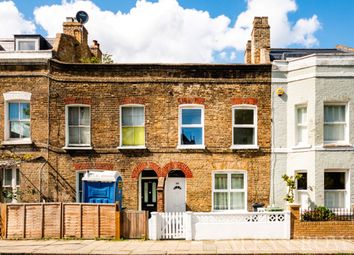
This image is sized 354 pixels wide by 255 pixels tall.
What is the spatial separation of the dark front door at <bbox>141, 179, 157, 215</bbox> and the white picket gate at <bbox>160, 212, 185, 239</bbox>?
13.9 feet

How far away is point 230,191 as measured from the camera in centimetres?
1995

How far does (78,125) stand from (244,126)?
7.92 m

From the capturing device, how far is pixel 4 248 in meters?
14.4

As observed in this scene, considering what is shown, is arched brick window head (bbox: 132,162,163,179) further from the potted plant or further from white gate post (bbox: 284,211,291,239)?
white gate post (bbox: 284,211,291,239)

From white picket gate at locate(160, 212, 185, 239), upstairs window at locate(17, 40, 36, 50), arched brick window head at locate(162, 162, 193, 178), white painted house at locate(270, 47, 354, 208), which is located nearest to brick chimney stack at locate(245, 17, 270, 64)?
white painted house at locate(270, 47, 354, 208)

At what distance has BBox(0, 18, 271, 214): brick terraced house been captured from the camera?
1980 cm

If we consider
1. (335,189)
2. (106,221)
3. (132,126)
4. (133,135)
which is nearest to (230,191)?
(335,189)

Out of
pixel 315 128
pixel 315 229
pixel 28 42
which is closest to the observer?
pixel 315 229

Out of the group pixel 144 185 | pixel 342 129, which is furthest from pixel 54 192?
pixel 342 129

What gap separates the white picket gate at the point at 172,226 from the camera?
16.1 meters

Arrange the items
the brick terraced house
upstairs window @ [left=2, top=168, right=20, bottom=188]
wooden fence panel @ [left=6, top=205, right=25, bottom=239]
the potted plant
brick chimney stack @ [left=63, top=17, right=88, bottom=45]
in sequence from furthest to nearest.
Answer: brick chimney stack @ [left=63, top=17, right=88, bottom=45]
the brick terraced house
upstairs window @ [left=2, top=168, right=20, bottom=188]
the potted plant
wooden fence panel @ [left=6, top=205, right=25, bottom=239]

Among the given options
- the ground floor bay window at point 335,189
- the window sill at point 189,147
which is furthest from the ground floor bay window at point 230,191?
the ground floor bay window at point 335,189

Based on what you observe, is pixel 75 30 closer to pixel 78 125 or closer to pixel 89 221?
pixel 78 125

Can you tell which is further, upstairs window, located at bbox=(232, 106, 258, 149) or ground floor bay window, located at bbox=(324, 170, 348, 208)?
upstairs window, located at bbox=(232, 106, 258, 149)
